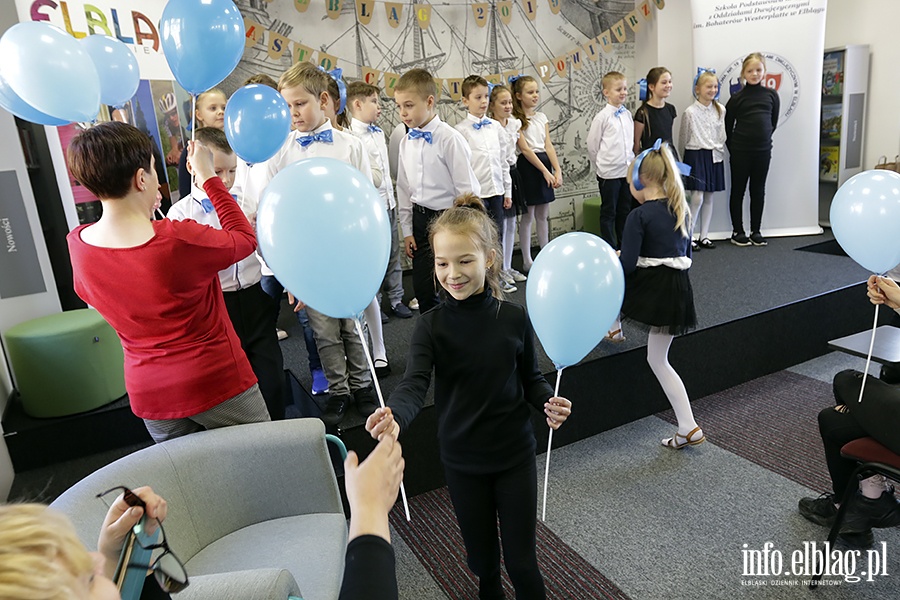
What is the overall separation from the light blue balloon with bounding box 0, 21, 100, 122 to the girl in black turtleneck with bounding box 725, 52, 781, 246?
5.03 m

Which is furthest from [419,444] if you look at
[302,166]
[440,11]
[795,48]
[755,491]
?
[795,48]

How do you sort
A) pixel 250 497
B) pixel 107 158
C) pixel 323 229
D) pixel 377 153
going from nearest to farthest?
pixel 323 229 < pixel 107 158 < pixel 250 497 < pixel 377 153

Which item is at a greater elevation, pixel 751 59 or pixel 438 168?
pixel 751 59

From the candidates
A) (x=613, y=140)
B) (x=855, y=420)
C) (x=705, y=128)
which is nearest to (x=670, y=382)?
(x=855, y=420)

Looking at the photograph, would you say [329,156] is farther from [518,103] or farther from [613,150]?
[613,150]

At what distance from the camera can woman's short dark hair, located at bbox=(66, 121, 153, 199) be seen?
150 centimetres

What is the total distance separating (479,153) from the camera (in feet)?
13.2

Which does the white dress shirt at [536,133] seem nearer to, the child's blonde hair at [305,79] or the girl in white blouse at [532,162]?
the girl in white blouse at [532,162]

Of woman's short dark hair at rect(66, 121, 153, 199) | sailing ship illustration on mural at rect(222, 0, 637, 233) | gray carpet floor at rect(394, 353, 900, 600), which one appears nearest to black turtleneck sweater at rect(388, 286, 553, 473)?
gray carpet floor at rect(394, 353, 900, 600)

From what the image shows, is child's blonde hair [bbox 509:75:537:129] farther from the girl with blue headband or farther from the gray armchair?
the gray armchair

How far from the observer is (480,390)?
1.58 m

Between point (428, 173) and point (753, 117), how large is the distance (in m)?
3.42

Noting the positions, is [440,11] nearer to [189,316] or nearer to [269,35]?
[269,35]

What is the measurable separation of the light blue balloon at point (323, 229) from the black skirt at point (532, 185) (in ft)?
11.7
